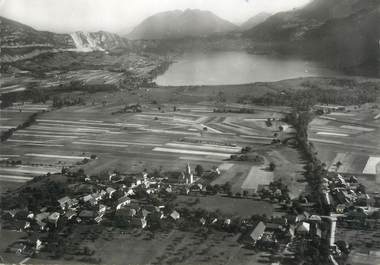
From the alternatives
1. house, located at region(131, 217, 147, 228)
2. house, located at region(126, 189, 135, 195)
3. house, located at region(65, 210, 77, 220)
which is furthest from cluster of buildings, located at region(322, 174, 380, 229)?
house, located at region(65, 210, 77, 220)

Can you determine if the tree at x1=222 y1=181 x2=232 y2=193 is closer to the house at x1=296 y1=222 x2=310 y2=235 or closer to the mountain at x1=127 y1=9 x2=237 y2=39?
the house at x1=296 y1=222 x2=310 y2=235

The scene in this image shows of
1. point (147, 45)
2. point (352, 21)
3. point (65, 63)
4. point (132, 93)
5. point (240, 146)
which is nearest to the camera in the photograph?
point (240, 146)

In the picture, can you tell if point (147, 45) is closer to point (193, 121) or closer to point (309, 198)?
point (193, 121)

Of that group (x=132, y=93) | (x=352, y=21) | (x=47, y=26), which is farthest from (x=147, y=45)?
(x=47, y=26)

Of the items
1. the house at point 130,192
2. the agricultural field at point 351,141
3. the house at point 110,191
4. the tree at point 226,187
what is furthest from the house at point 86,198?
the agricultural field at point 351,141

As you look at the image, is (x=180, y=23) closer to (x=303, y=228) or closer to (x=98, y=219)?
(x=98, y=219)
